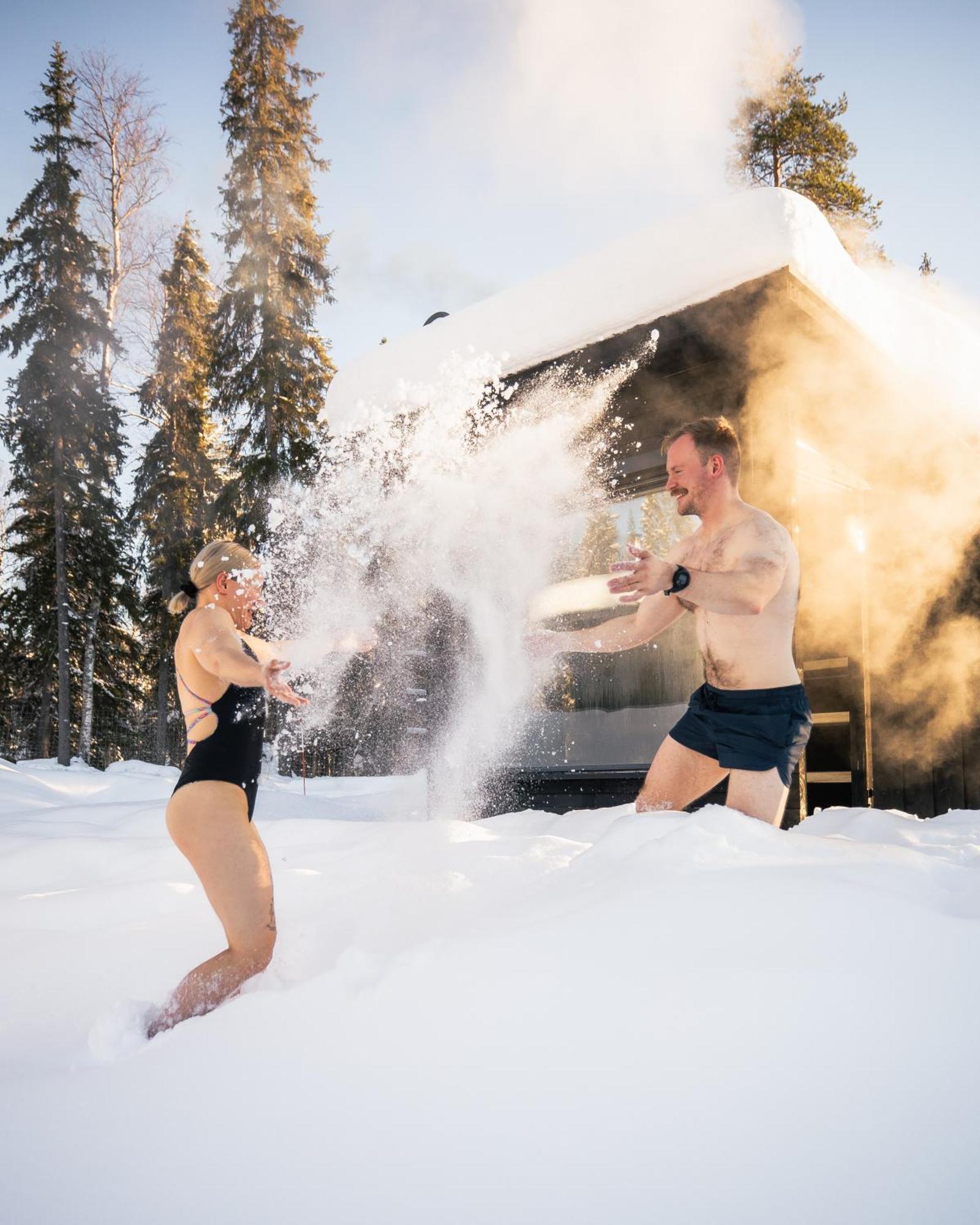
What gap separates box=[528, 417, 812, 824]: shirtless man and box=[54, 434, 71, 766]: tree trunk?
1226cm

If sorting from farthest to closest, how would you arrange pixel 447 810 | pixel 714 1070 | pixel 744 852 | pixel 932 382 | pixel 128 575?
pixel 128 575 → pixel 447 810 → pixel 932 382 → pixel 744 852 → pixel 714 1070

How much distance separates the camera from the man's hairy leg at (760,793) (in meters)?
2.77

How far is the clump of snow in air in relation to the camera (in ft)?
17.4

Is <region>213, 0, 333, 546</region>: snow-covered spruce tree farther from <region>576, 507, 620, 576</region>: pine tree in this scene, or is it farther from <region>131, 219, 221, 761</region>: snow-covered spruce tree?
<region>576, 507, 620, 576</region>: pine tree

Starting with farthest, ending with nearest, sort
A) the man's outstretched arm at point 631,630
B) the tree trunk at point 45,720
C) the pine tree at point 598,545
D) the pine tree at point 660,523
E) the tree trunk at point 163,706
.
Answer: the tree trunk at point 45,720
the tree trunk at point 163,706
the pine tree at point 598,545
the pine tree at point 660,523
the man's outstretched arm at point 631,630

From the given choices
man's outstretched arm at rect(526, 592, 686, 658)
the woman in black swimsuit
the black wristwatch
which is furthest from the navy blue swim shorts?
the woman in black swimsuit

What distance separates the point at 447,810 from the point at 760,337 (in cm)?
384

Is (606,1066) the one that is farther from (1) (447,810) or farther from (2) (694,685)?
(1) (447,810)

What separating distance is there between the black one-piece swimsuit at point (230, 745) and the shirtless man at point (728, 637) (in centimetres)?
125

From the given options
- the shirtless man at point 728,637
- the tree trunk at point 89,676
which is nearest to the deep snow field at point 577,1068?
the shirtless man at point 728,637

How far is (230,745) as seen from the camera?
230cm

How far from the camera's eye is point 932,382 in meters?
4.62

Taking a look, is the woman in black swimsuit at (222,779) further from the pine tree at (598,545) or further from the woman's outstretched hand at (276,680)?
Answer: the pine tree at (598,545)

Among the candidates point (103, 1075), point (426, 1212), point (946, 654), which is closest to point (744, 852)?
point (426, 1212)
